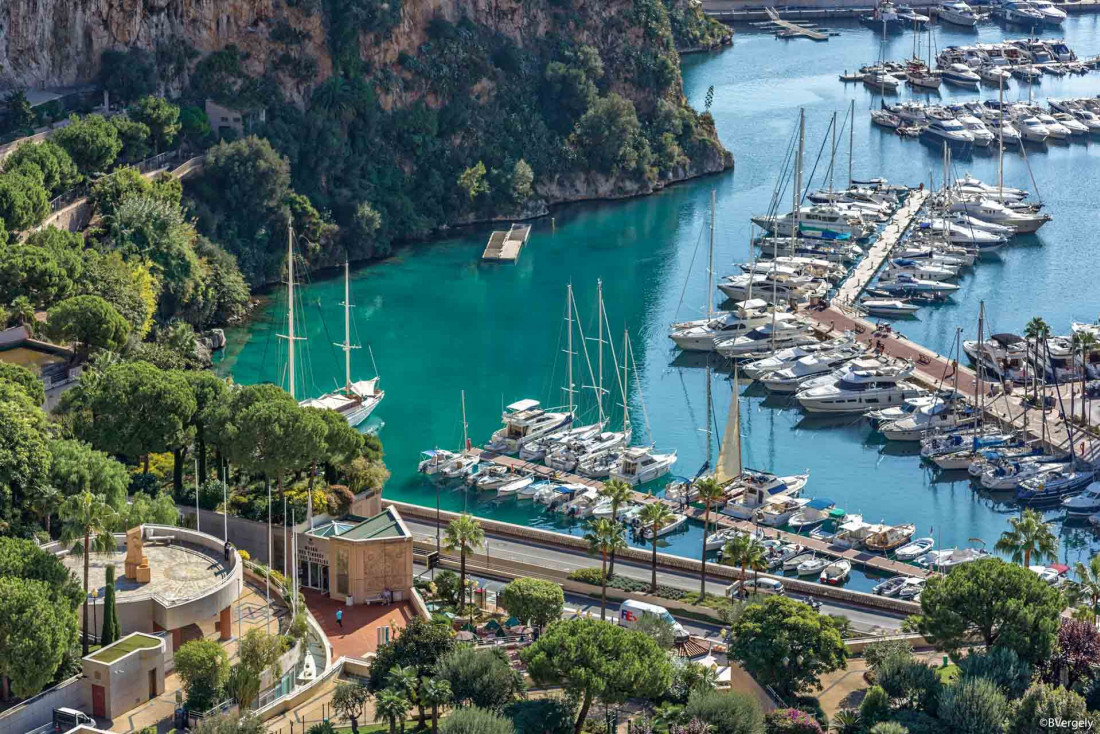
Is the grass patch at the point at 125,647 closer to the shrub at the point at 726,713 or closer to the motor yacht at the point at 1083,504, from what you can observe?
the shrub at the point at 726,713

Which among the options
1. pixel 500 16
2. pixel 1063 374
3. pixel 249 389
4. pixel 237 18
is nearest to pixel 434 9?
pixel 500 16

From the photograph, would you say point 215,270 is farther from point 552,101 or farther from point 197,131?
point 552,101

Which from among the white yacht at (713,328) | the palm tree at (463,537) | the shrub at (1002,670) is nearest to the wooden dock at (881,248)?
the white yacht at (713,328)

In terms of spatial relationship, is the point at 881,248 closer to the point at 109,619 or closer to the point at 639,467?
the point at 639,467

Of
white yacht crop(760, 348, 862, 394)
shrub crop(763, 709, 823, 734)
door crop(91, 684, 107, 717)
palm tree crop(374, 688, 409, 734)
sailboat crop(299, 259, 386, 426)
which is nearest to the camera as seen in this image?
door crop(91, 684, 107, 717)

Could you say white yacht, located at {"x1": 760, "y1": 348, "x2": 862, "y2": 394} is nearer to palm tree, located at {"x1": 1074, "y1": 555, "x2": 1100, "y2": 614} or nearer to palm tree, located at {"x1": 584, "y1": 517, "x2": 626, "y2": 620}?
palm tree, located at {"x1": 584, "y1": 517, "x2": 626, "y2": 620}

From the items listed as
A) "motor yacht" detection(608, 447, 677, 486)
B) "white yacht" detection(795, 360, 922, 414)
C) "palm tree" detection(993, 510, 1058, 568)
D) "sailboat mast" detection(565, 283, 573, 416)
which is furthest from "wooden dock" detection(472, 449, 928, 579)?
"white yacht" detection(795, 360, 922, 414)
